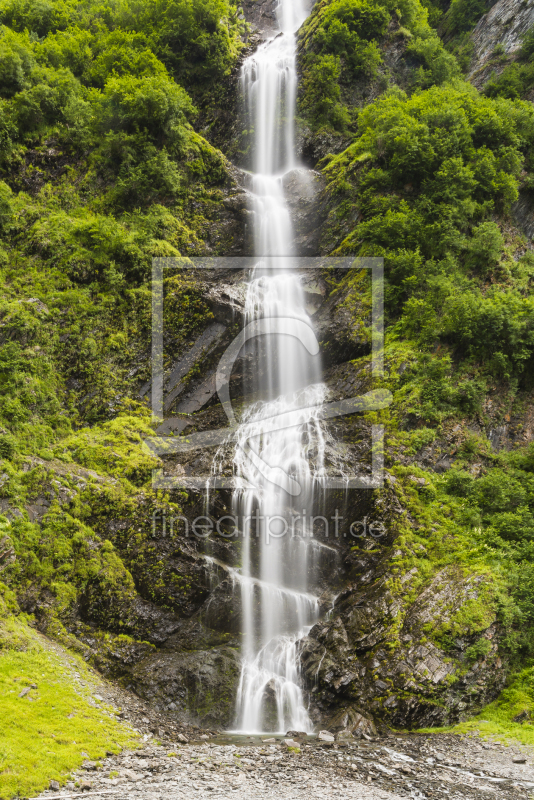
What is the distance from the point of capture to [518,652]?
10930mm

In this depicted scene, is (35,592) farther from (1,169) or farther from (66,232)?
(1,169)

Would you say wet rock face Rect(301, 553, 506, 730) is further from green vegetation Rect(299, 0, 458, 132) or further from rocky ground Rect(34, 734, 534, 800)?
green vegetation Rect(299, 0, 458, 132)

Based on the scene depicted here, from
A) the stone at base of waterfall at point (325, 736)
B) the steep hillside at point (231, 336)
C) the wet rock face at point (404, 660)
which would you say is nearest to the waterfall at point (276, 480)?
the steep hillside at point (231, 336)

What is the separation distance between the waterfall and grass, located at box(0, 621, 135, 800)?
11.7ft

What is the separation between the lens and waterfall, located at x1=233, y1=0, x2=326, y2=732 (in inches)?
435

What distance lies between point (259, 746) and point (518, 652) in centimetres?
627

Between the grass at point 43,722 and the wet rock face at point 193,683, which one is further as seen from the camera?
the wet rock face at point 193,683

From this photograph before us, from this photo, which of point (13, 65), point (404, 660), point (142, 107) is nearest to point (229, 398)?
point (404, 660)

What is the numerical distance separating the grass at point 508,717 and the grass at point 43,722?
254 inches

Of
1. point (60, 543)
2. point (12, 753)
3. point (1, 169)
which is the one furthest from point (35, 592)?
point (1, 169)

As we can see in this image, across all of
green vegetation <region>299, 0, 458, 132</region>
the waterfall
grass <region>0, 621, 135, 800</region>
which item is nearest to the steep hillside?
green vegetation <region>299, 0, 458, 132</region>

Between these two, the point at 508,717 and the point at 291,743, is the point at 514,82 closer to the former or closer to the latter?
the point at 508,717

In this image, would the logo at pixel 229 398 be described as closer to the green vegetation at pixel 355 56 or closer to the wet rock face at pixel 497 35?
the green vegetation at pixel 355 56

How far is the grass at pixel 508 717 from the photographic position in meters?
9.32
